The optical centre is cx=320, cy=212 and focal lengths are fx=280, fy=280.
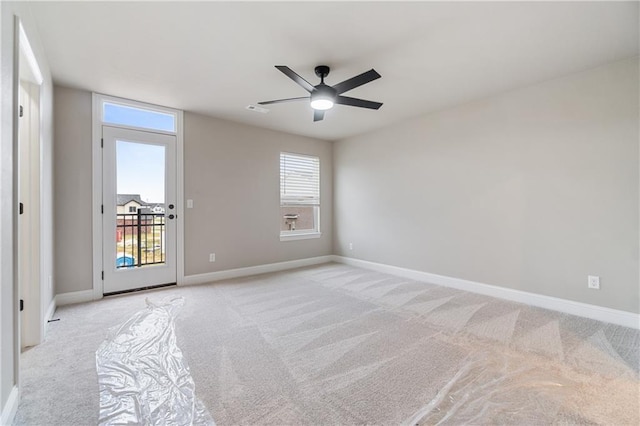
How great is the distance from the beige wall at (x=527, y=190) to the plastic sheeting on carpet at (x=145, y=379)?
3.48 metres

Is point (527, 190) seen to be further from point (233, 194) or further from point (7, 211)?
point (7, 211)

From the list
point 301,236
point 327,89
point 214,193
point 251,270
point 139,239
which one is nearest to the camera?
point 327,89

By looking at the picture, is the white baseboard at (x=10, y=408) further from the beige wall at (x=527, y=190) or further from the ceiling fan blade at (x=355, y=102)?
the beige wall at (x=527, y=190)

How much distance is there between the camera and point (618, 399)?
1.65 meters

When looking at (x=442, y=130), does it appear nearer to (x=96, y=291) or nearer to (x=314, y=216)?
(x=314, y=216)

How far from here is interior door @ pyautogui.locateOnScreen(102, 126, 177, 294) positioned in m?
3.57

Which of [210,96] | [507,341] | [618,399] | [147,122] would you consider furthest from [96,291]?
[618,399]

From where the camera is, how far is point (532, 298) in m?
3.22

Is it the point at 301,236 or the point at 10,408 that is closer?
the point at 10,408

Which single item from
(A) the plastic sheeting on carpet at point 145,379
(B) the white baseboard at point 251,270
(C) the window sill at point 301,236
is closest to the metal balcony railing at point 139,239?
(B) the white baseboard at point 251,270

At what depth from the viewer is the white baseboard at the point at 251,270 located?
4207mm

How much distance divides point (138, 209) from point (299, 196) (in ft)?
8.82

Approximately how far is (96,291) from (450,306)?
4275 millimetres

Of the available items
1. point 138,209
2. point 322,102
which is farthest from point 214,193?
point 322,102
